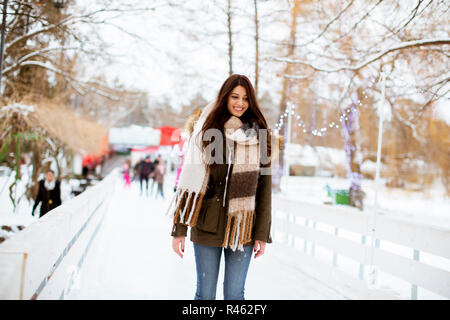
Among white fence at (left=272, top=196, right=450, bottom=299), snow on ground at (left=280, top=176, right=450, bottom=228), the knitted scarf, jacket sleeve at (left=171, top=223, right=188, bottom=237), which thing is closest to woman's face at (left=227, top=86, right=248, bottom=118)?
the knitted scarf

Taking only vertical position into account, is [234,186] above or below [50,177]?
above

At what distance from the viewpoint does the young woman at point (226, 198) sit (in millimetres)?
1852

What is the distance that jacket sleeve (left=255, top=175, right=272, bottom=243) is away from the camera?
1.90 meters

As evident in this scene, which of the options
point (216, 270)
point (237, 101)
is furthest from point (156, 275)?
point (237, 101)

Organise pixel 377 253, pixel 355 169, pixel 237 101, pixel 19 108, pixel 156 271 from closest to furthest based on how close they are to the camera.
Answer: pixel 237 101, pixel 377 253, pixel 156 271, pixel 19 108, pixel 355 169

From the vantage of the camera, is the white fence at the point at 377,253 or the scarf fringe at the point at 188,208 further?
the white fence at the point at 377,253

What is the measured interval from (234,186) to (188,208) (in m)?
0.26

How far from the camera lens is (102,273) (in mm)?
3631

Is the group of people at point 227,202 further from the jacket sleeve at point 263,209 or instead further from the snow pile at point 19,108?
the snow pile at point 19,108

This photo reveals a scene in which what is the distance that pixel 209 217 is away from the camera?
1.85 m

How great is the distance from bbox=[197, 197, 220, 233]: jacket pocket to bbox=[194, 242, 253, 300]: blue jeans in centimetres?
11

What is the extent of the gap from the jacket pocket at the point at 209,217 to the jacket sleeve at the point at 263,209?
0.22m

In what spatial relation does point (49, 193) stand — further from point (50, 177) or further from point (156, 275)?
point (156, 275)

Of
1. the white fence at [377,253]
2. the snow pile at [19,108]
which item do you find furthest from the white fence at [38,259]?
the snow pile at [19,108]
